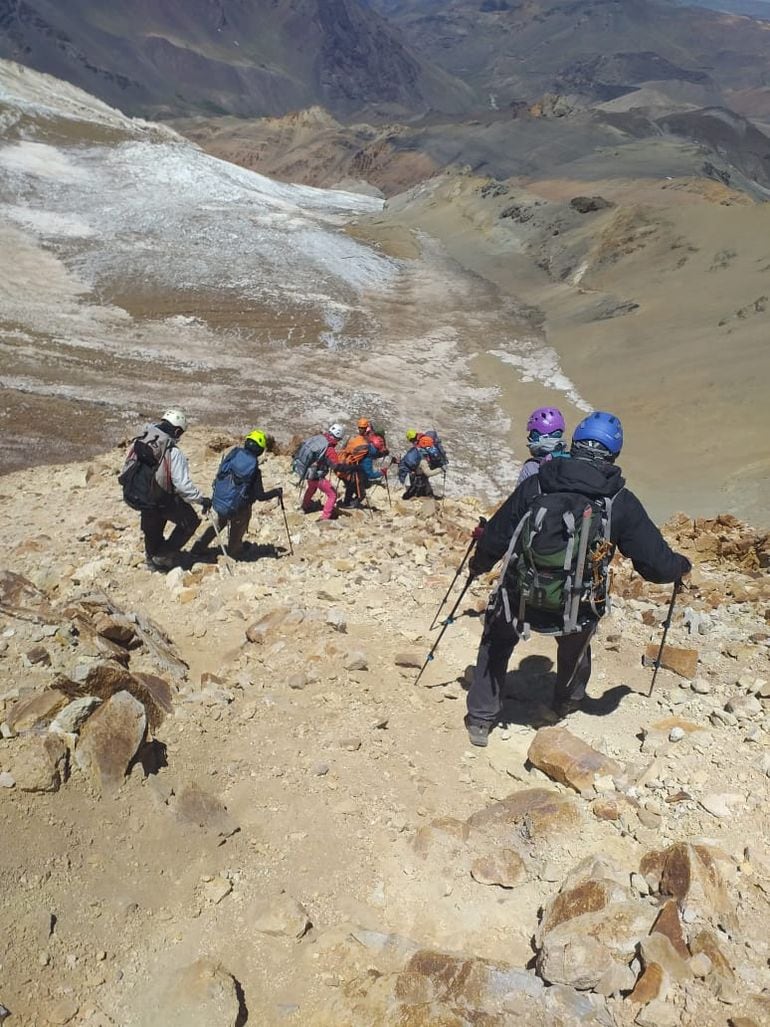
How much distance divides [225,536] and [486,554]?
477 centimetres

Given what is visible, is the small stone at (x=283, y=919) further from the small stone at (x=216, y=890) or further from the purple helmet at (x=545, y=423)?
the purple helmet at (x=545, y=423)

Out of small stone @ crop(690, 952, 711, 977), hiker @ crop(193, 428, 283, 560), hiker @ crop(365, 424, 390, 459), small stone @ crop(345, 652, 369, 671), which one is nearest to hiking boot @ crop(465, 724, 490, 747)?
small stone @ crop(345, 652, 369, 671)

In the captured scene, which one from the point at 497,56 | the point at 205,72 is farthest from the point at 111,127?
the point at 497,56

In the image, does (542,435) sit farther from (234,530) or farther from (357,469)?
(357,469)

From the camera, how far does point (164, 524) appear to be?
27.1 feet

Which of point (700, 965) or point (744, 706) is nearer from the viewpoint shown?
point (700, 965)

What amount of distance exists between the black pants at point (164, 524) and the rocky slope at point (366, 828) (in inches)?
61.4

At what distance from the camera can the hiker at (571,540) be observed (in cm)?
432

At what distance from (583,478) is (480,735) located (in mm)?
1910

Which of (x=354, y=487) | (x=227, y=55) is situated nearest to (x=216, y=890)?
(x=354, y=487)

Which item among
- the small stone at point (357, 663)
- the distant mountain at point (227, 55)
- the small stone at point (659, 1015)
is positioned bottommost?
the small stone at point (659, 1015)

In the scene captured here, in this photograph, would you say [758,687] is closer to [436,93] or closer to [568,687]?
[568,687]

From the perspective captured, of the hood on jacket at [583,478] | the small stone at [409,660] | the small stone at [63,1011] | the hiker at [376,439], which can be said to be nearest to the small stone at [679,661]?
the small stone at [409,660]

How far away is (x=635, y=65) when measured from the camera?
154m
